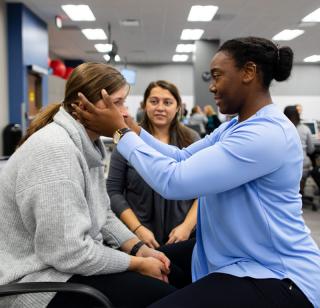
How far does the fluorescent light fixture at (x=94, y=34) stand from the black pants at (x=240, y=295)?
8.86 metres

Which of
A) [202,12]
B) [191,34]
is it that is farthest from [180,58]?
[202,12]

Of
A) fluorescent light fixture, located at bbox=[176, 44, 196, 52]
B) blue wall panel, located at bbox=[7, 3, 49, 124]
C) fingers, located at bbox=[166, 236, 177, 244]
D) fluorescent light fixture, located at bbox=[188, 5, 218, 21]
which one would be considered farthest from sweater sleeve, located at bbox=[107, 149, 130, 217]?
fluorescent light fixture, located at bbox=[176, 44, 196, 52]

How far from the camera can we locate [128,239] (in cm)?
155

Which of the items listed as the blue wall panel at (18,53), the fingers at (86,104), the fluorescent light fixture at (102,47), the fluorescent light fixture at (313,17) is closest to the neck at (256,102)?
the fingers at (86,104)

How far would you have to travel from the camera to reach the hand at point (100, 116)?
4.00 ft

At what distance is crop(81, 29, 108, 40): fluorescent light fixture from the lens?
9.26 metres

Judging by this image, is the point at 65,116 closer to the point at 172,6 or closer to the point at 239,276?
the point at 239,276

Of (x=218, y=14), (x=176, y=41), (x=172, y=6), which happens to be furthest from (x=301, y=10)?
(x=176, y=41)

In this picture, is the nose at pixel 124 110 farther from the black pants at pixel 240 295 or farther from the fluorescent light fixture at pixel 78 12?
the fluorescent light fixture at pixel 78 12

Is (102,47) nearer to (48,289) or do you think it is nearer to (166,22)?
(166,22)

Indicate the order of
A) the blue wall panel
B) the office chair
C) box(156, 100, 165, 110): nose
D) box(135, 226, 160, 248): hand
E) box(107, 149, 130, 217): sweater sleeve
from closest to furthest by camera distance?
the office chair
box(135, 226, 160, 248): hand
box(107, 149, 130, 217): sweater sleeve
box(156, 100, 165, 110): nose
the blue wall panel

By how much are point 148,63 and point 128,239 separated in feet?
45.0

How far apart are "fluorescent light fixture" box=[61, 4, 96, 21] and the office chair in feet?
22.6

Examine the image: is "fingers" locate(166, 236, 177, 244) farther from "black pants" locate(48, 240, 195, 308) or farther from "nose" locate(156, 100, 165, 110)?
"nose" locate(156, 100, 165, 110)
